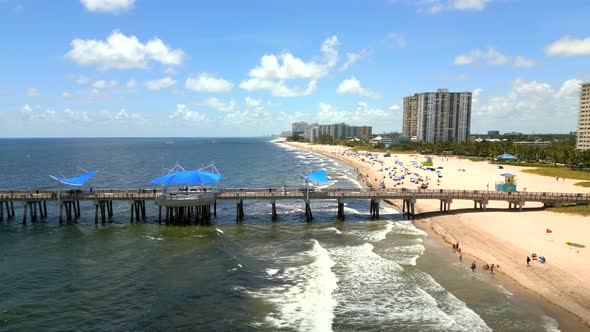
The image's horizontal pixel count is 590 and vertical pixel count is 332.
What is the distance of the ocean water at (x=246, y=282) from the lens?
25703 millimetres

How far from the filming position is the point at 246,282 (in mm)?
32094

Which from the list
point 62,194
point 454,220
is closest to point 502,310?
point 454,220

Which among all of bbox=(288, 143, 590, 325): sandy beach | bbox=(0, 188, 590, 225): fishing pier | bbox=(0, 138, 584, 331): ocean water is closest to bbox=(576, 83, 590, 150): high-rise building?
bbox=(0, 188, 590, 225): fishing pier

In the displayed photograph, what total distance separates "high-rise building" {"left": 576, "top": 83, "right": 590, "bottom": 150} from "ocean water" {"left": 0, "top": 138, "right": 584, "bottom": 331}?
5613 inches

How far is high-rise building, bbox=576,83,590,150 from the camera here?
507 feet

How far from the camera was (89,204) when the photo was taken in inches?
2645

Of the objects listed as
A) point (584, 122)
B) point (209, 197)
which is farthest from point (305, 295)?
point (584, 122)

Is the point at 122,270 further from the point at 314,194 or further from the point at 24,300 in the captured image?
the point at 314,194

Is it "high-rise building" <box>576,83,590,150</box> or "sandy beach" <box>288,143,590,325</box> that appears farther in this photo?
"high-rise building" <box>576,83,590,150</box>

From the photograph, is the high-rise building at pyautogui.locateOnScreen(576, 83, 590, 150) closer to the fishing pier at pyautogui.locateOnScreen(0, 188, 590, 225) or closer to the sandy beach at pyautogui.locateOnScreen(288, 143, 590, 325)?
the fishing pier at pyautogui.locateOnScreen(0, 188, 590, 225)

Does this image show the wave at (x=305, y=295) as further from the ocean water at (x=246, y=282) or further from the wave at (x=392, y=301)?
the wave at (x=392, y=301)

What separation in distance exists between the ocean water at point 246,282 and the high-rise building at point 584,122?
142559mm

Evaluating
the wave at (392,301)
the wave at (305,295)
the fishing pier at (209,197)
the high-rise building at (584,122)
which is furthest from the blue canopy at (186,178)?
the high-rise building at (584,122)

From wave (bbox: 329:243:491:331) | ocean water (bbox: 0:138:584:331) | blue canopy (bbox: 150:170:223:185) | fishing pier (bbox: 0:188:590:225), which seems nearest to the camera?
wave (bbox: 329:243:491:331)
